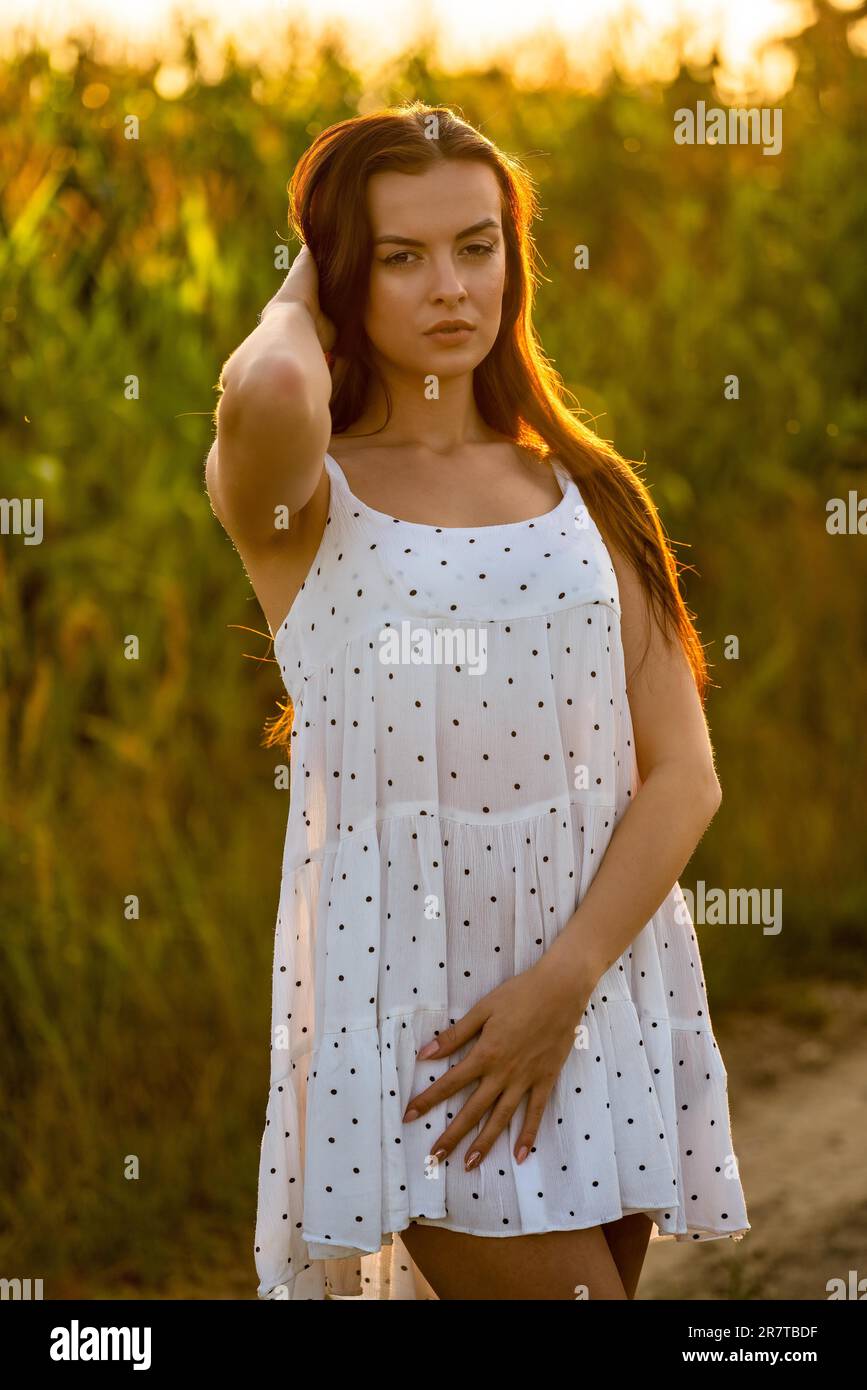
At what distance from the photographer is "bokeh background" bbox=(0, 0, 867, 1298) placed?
3461 mm

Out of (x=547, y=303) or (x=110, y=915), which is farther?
(x=547, y=303)

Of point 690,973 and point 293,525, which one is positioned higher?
point 293,525

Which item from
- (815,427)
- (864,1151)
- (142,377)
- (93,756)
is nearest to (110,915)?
(93,756)

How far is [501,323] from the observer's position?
77.3 inches

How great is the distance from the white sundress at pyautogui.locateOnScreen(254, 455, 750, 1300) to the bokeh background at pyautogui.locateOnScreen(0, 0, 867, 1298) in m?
1.46

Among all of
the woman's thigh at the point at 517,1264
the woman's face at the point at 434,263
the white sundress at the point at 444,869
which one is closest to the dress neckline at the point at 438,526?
the white sundress at the point at 444,869

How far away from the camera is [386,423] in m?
1.90

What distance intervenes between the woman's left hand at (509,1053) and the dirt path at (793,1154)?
4.68 feet

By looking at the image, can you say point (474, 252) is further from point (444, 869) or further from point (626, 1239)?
point (626, 1239)

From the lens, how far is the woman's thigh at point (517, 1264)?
5.52ft

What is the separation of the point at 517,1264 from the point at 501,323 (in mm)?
1066

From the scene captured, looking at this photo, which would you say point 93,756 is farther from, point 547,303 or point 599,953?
point 599,953

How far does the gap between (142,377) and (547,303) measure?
1345 mm

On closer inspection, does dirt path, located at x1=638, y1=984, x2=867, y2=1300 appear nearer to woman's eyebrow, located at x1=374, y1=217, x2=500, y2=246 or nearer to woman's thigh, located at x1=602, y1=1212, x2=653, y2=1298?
woman's thigh, located at x1=602, y1=1212, x2=653, y2=1298
